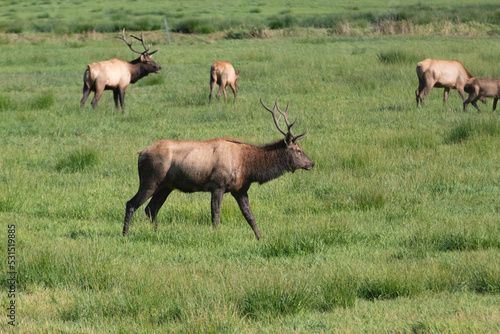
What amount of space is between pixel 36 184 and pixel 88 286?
4.34 metres

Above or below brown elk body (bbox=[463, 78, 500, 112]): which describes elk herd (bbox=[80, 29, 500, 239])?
above

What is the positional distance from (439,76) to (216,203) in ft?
35.1

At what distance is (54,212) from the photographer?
891cm

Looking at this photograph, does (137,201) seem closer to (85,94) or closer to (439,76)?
(85,94)

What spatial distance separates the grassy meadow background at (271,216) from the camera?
5.56 meters

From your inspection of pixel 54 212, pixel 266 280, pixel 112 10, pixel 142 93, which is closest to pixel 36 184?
pixel 54 212

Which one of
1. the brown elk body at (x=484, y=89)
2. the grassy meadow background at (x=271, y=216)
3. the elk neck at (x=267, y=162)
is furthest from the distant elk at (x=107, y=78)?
the elk neck at (x=267, y=162)

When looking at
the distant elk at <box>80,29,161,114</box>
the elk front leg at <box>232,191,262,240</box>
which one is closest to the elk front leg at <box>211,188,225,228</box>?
the elk front leg at <box>232,191,262,240</box>

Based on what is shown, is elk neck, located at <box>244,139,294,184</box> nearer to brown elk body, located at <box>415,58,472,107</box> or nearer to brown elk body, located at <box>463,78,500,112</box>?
brown elk body, located at <box>463,78,500,112</box>

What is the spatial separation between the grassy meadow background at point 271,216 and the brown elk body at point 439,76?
0.47 meters

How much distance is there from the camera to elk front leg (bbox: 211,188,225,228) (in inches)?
313

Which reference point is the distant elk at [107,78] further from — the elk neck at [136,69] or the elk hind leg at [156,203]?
the elk hind leg at [156,203]

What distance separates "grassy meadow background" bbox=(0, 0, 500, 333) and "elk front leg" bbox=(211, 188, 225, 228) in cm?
13

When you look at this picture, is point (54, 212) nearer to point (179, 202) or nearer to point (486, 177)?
point (179, 202)
